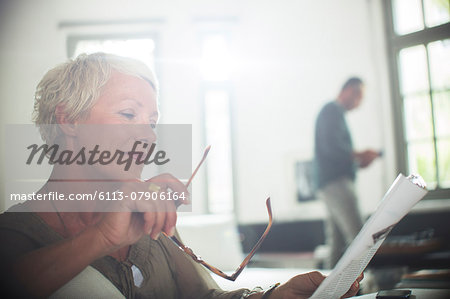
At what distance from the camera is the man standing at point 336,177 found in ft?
5.88

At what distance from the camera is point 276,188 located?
2537mm

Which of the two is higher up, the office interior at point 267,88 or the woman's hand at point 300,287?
the office interior at point 267,88

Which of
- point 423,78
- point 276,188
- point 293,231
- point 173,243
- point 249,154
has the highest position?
point 423,78

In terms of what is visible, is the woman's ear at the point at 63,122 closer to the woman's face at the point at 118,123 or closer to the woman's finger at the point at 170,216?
the woman's face at the point at 118,123

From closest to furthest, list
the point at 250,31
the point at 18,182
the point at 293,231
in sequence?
the point at 18,182
the point at 250,31
the point at 293,231

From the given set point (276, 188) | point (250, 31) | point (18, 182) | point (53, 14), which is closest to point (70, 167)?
point (18, 182)

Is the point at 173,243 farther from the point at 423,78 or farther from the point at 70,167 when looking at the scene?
the point at 423,78

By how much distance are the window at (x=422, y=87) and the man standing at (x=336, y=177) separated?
0.39 meters

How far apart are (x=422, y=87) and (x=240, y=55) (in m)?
1.62

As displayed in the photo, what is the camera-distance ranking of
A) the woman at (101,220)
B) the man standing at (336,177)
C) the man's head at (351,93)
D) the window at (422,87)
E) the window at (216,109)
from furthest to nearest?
the man's head at (351,93) → the window at (422,87) → the man standing at (336,177) → the window at (216,109) → the woman at (101,220)

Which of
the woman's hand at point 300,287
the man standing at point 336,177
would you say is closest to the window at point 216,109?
the woman's hand at point 300,287

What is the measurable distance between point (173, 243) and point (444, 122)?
6.98 feet

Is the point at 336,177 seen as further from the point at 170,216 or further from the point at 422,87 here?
the point at 170,216

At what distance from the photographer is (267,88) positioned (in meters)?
1.46
